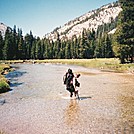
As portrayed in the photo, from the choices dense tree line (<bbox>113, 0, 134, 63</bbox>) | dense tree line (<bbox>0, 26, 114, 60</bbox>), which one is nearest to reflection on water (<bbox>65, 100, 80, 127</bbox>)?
dense tree line (<bbox>113, 0, 134, 63</bbox>)

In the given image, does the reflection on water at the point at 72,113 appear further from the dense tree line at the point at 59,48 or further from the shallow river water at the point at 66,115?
the dense tree line at the point at 59,48

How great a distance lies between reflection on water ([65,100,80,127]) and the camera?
13391 mm

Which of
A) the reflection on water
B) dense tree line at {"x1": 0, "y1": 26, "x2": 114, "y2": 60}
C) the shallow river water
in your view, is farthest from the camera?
dense tree line at {"x1": 0, "y1": 26, "x2": 114, "y2": 60}

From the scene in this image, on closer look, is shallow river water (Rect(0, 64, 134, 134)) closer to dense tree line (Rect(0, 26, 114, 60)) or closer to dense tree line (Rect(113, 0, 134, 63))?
dense tree line (Rect(113, 0, 134, 63))

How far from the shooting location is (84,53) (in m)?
123

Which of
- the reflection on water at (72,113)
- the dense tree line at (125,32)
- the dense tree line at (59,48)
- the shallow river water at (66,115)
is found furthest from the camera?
the dense tree line at (59,48)

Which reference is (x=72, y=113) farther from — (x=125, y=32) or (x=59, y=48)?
(x=59, y=48)

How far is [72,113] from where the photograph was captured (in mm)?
15297

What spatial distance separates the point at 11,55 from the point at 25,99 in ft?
365

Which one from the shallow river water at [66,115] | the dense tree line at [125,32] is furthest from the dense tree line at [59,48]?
the shallow river water at [66,115]

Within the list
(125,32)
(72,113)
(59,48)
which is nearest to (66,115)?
(72,113)

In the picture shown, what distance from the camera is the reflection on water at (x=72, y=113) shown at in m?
13.4

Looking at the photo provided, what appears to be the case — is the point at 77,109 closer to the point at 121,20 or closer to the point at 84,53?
the point at 121,20

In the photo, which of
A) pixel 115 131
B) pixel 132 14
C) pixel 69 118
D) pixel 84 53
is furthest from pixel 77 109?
pixel 84 53
